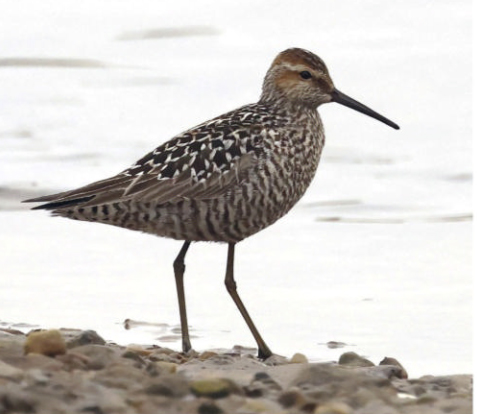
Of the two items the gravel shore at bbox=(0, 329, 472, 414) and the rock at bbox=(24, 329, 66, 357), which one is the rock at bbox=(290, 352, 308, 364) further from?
the rock at bbox=(24, 329, 66, 357)

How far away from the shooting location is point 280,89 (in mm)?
9445

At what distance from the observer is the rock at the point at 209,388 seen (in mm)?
6305

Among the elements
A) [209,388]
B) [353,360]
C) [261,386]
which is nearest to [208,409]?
[209,388]

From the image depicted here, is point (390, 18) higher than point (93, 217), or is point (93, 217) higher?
point (390, 18)

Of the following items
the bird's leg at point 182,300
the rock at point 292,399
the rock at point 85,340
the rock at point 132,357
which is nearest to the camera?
the rock at point 292,399

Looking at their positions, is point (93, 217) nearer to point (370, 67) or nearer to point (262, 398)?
point (262, 398)

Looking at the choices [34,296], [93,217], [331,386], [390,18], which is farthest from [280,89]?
[390,18]

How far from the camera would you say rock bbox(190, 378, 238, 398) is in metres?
6.30

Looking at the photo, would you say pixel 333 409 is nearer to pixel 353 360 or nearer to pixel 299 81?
pixel 353 360

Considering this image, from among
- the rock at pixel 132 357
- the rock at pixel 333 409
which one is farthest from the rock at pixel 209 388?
the rock at pixel 132 357

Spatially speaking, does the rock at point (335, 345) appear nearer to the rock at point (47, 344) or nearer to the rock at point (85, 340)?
the rock at point (85, 340)

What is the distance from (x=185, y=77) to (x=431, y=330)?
295 inches

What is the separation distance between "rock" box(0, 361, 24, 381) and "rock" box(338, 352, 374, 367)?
7.32ft

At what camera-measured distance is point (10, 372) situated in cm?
638
